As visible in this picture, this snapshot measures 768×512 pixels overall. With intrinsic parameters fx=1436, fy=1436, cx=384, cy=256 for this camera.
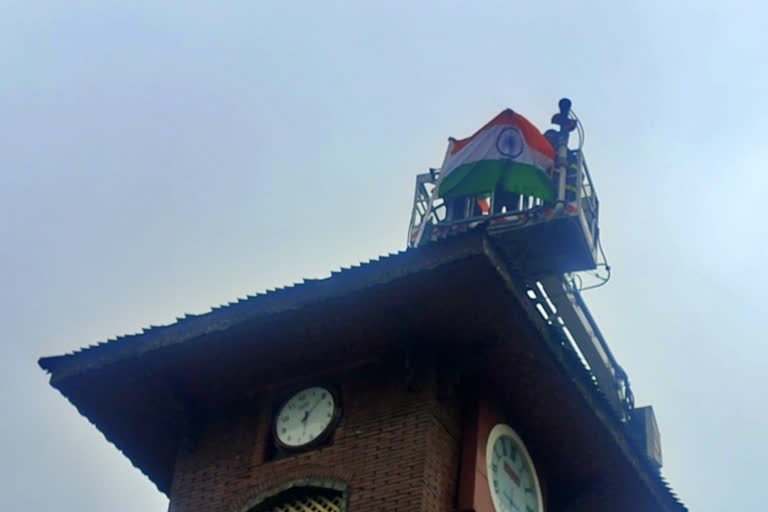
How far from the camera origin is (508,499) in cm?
1639

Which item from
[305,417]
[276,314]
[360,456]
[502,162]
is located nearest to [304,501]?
[360,456]

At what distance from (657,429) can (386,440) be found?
683 cm

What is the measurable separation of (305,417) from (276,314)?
1431 mm

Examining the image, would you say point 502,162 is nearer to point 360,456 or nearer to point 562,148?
point 562,148

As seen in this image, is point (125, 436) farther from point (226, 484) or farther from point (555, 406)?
point (555, 406)

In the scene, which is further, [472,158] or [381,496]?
[472,158]

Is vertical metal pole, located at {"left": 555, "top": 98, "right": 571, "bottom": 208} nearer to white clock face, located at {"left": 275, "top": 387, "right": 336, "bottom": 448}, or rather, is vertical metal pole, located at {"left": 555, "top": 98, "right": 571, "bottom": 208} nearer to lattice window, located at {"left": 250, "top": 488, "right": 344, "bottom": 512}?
white clock face, located at {"left": 275, "top": 387, "right": 336, "bottom": 448}

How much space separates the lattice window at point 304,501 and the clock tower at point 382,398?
0.6 inches

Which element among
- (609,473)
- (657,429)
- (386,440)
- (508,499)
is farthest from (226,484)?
(657,429)

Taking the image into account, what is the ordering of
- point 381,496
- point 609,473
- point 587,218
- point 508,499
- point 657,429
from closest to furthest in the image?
point 381,496 < point 508,499 < point 609,473 < point 587,218 < point 657,429

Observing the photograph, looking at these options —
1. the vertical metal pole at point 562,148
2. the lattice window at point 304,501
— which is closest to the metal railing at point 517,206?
the vertical metal pole at point 562,148

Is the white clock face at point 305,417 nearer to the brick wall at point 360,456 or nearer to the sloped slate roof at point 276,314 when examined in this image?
the brick wall at point 360,456

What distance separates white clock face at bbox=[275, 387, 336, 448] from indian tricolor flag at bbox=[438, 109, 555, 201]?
4.34 metres

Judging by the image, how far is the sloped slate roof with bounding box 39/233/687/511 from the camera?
1516cm
